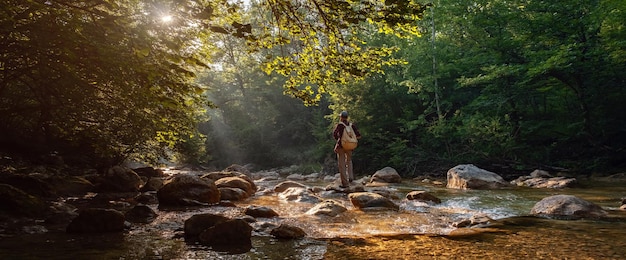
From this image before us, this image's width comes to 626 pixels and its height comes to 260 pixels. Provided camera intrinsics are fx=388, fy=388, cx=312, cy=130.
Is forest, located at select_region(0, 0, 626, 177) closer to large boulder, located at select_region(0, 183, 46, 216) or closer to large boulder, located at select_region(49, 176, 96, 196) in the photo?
large boulder, located at select_region(49, 176, 96, 196)

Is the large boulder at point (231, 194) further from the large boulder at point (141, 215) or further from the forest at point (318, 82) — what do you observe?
the large boulder at point (141, 215)

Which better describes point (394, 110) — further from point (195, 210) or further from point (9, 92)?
point (9, 92)

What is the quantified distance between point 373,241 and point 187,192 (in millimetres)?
5587

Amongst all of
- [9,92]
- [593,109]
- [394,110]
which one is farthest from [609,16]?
[9,92]

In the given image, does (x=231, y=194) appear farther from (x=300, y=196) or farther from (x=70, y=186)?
(x=70, y=186)

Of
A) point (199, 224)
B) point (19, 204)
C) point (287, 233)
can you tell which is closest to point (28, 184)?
point (19, 204)

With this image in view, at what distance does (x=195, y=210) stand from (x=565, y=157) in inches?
669

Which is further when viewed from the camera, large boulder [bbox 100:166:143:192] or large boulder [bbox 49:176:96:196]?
large boulder [bbox 100:166:143:192]

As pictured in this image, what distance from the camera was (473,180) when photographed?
1270cm

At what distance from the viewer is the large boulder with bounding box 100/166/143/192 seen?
39.9ft

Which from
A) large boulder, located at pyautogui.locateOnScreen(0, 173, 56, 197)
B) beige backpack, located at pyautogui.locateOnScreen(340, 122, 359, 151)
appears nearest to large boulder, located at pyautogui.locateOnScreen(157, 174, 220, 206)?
large boulder, located at pyautogui.locateOnScreen(0, 173, 56, 197)

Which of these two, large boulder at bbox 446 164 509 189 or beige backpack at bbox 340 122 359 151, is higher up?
beige backpack at bbox 340 122 359 151

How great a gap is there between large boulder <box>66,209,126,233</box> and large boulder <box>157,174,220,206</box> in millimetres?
3039

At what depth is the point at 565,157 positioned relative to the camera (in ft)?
58.1
